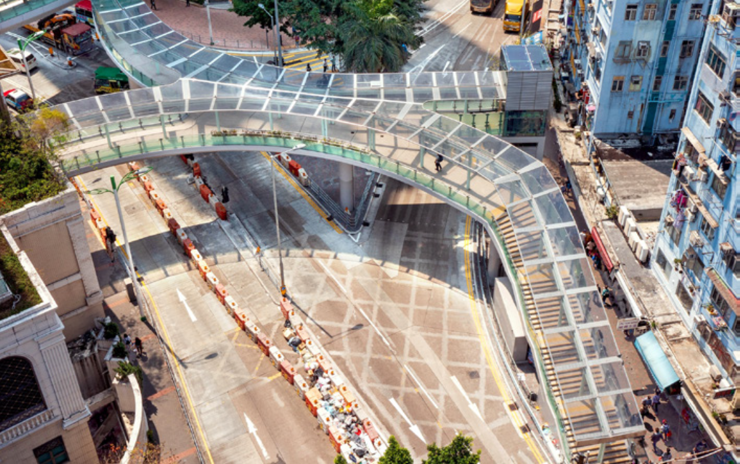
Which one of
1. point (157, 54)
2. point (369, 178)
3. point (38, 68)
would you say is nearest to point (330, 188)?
point (369, 178)

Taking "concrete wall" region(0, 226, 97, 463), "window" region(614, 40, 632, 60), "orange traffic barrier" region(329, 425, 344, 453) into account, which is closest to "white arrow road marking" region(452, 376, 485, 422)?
"orange traffic barrier" region(329, 425, 344, 453)

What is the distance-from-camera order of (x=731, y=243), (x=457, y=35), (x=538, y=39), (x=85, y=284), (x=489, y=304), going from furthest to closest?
1. (x=457, y=35)
2. (x=538, y=39)
3. (x=489, y=304)
4. (x=85, y=284)
5. (x=731, y=243)

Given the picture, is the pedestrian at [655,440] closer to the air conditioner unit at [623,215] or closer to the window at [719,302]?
the window at [719,302]

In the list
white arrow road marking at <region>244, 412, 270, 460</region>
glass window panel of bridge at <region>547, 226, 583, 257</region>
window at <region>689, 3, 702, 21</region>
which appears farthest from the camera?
window at <region>689, 3, 702, 21</region>

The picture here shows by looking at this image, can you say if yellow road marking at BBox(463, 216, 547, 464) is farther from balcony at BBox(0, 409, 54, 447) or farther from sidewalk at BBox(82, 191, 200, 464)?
balcony at BBox(0, 409, 54, 447)

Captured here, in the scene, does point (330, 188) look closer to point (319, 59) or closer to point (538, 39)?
point (319, 59)

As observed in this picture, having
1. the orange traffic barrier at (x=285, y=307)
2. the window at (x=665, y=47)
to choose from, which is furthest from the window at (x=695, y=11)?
the orange traffic barrier at (x=285, y=307)
